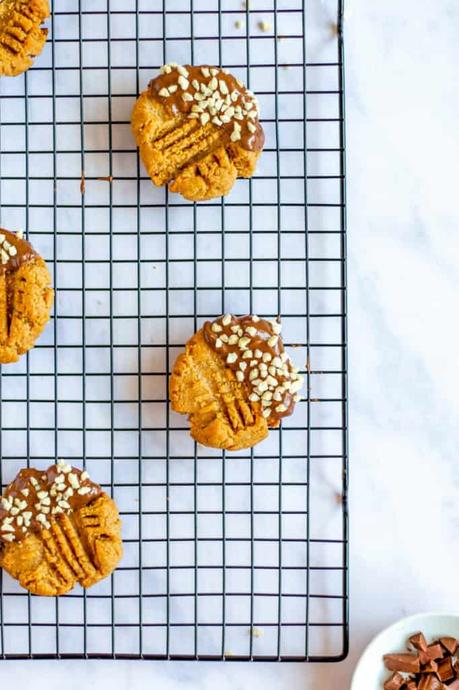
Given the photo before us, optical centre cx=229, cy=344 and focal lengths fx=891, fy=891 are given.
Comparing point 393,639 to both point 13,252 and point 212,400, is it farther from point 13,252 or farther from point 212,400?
point 13,252

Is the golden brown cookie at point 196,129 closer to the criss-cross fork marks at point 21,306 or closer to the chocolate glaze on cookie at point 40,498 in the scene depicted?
the criss-cross fork marks at point 21,306

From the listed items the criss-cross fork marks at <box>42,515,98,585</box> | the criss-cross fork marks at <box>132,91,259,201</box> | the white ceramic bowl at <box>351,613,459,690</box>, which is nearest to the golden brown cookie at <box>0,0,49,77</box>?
the criss-cross fork marks at <box>132,91,259,201</box>

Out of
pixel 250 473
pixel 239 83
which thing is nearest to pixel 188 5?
pixel 239 83

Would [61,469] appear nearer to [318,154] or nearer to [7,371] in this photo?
[7,371]

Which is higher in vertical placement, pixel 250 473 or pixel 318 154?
pixel 318 154

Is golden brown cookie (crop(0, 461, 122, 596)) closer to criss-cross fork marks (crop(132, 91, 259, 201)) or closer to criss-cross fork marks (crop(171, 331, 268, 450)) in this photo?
criss-cross fork marks (crop(171, 331, 268, 450))

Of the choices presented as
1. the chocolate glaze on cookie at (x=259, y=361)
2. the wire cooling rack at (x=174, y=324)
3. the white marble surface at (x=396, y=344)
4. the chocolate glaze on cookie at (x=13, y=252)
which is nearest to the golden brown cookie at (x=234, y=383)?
the chocolate glaze on cookie at (x=259, y=361)

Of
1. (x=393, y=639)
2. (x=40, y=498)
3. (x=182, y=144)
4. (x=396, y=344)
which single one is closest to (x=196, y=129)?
(x=182, y=144)
